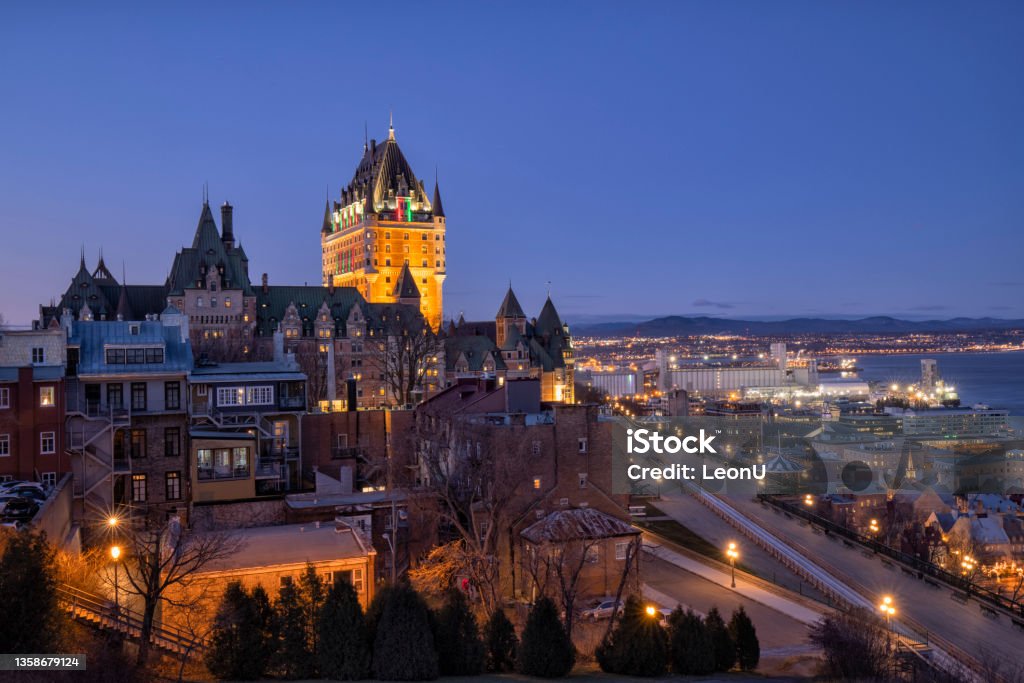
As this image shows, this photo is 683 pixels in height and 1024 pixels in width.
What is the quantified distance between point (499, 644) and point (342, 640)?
422 cm

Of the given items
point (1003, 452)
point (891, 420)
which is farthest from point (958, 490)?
point (891, 420)

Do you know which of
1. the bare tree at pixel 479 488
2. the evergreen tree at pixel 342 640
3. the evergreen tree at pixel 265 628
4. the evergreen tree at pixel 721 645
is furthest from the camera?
the bare tree at pixel 479 488

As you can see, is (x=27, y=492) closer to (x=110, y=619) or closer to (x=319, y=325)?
(x=110, y=619)

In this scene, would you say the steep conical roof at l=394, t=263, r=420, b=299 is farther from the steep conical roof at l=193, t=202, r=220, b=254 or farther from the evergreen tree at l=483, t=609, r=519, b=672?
the evergreen tree at l=483, t=609, r=519, b=672

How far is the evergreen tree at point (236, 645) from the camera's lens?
730 inches

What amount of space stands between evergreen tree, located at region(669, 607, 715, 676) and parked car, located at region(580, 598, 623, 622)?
5307 mm

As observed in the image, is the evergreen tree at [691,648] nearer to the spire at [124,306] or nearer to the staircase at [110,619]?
the staircase at [110,619]

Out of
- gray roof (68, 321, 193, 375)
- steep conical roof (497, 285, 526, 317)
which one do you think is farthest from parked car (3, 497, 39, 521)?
steep conical roof (497, 285, 526, 317)

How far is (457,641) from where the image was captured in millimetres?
19938

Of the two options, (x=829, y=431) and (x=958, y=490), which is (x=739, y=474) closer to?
(x=958, y=490)

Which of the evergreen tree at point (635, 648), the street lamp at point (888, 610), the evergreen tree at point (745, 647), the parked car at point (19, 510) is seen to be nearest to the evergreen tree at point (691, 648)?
the evergreen tree at point (635, 648)

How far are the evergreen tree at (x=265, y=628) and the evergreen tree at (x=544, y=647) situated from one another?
550 cm

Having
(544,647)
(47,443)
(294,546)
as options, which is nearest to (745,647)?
(544,647)

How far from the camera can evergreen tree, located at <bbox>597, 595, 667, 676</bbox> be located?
21.5 m
